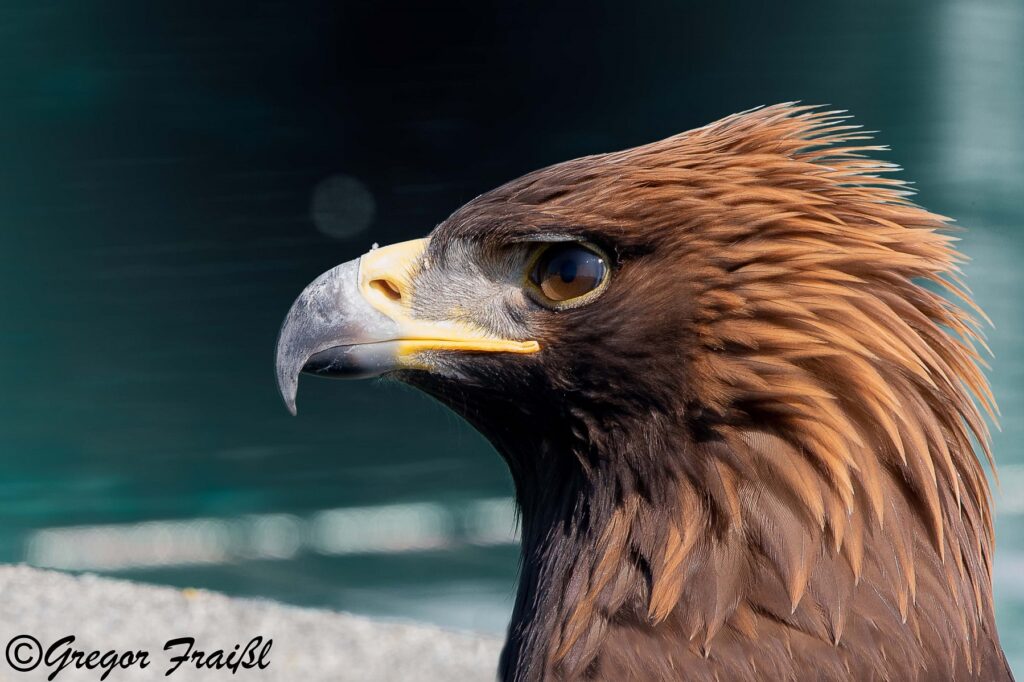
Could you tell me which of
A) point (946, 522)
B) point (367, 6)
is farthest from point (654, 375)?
point (367, 6)

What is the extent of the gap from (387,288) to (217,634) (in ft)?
11.7

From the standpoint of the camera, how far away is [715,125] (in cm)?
198

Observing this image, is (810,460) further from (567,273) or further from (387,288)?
(387,288)

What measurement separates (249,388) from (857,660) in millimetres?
4676

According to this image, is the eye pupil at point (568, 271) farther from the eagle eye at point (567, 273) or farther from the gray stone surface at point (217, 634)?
the gray stone surface at point (217, 634)

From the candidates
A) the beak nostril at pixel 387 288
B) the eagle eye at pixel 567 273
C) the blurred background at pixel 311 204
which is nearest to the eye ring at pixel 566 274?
the eagle eye at pixel 567 273

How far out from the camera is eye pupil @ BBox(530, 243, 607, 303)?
1.80m

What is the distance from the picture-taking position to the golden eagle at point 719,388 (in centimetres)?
162

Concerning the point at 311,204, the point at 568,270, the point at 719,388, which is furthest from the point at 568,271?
the point at 311,204

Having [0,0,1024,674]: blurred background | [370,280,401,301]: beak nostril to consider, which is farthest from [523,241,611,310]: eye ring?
[0,0,1024,674]: blurred background

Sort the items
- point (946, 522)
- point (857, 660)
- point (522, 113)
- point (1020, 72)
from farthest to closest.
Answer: point (522, 113)
point (1020, 72)
point (946, 522)
point (857, 660)

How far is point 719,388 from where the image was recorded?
1.68 meters

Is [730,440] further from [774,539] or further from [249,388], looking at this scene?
[249,388]

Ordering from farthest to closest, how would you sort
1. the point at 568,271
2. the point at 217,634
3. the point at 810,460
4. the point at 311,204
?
1. the point at 311,204
2. the point at 217,634
3. the point at 568,271
4. the point at 810,460
